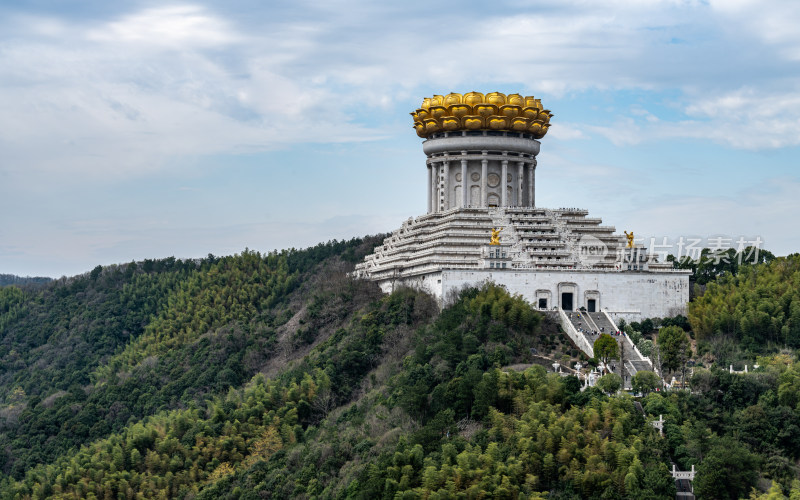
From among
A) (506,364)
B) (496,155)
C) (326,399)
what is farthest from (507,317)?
(496,155)

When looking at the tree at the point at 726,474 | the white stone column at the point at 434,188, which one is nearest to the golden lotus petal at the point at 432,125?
the white stone column at the point at 434,188

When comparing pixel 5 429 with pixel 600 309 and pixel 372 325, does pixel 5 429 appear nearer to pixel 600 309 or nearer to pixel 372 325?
pixel 372 325

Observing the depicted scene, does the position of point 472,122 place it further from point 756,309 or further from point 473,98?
point 756,309

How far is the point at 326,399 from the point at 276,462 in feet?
21.8

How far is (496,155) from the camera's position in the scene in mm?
86500

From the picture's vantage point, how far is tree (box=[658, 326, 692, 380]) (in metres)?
64.7

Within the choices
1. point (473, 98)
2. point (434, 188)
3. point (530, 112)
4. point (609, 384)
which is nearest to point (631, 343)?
point (609, 384)

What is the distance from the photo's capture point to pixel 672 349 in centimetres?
6469

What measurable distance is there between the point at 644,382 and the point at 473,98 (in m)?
28.8

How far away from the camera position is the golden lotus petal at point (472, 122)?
8519 centimetres

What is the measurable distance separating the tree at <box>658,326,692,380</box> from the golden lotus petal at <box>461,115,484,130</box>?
73.2 feet

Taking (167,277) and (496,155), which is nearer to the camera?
(496,155)

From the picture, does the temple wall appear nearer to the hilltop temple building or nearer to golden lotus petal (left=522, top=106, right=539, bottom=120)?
the hilltop temple building

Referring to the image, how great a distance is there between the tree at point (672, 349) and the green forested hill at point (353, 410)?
2.60 m
